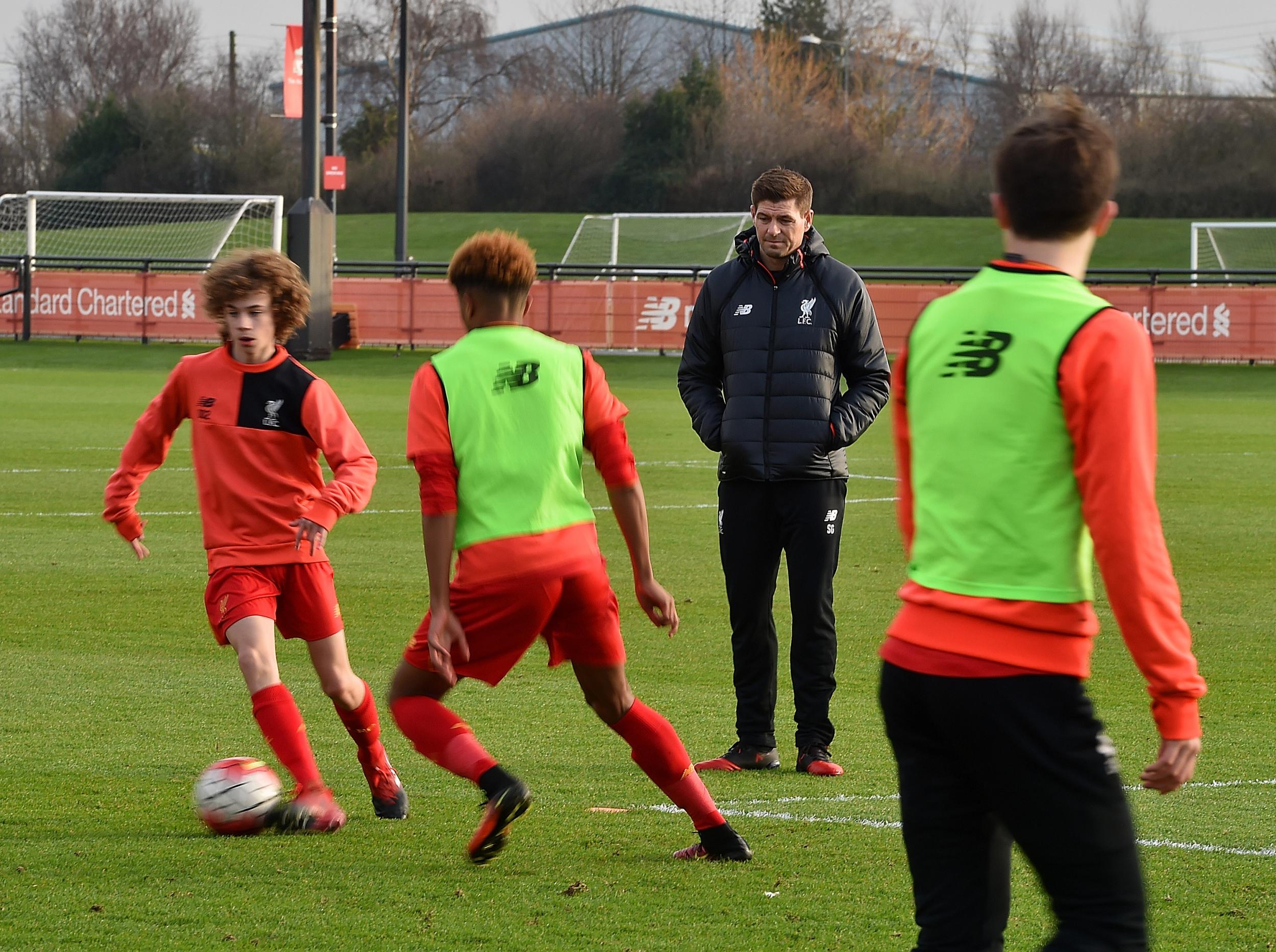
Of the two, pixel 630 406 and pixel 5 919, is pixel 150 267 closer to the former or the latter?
pixel 630 406

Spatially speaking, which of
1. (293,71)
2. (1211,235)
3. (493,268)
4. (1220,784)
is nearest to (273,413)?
(493,268)

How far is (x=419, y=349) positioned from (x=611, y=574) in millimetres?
21523

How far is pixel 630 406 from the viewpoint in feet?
74.2

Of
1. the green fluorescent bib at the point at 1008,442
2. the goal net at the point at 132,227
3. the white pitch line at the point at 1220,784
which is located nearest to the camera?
the green fluorescent bib at the point at 1008,442

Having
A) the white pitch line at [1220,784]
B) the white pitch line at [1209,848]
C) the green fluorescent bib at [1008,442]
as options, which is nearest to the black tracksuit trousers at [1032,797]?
the green fluorescent bib at [1008,442]

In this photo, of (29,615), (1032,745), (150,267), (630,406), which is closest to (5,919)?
(1032,745)

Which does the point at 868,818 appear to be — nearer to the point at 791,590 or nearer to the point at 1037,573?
the point at 791,590

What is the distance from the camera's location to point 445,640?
4145 mm

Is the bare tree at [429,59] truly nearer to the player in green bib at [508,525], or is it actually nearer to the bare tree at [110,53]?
the bare tree at [110,53]

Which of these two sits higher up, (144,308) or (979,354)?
(979,354)

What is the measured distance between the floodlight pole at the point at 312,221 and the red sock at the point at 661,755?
2296 cm

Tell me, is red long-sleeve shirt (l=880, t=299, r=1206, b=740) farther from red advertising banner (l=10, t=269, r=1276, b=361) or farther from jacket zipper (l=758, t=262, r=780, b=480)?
red advertising banner (l=10, t=269, r=1276, b=361)

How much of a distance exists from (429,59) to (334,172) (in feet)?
167

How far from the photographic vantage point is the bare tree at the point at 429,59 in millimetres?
80312
